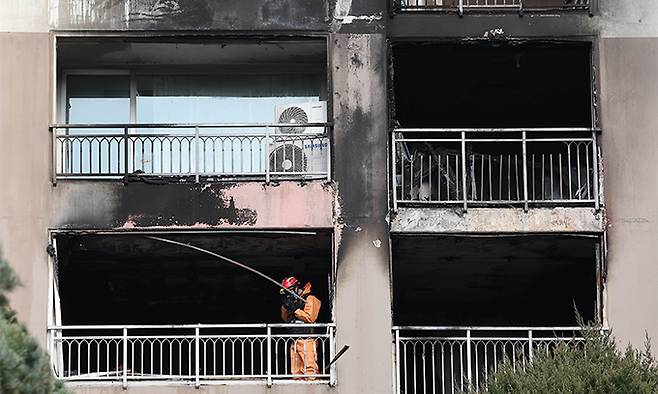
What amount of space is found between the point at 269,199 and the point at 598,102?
14.3 ft

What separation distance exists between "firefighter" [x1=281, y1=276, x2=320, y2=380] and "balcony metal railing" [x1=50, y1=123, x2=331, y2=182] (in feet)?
4.76

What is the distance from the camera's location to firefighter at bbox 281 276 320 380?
19.7m

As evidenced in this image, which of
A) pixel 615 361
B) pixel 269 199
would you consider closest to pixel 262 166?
pixel 269 199

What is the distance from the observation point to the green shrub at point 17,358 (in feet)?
34.8

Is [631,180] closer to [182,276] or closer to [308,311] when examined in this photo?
[308,311]

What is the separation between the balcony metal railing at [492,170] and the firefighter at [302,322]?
162 cm

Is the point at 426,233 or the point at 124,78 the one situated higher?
the point at 124,78

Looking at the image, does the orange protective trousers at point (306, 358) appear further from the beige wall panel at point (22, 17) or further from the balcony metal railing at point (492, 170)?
the beige wall panel at point (22, 17)

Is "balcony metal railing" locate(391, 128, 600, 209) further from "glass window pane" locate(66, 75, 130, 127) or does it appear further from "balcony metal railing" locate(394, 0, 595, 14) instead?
"glass window pane" locate(66, 75, 130, 127)

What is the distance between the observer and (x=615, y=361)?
17031mm

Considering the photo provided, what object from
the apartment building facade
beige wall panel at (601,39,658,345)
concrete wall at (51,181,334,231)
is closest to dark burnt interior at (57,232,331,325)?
the apartment building facade

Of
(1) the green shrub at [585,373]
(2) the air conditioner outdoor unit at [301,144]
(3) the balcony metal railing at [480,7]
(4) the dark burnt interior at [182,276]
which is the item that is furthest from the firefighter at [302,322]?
(3) the balcony metal railing at [480,7]

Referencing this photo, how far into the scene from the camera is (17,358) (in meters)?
10.8

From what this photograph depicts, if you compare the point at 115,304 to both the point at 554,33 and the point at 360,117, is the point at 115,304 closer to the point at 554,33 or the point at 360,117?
the point at 360,117
